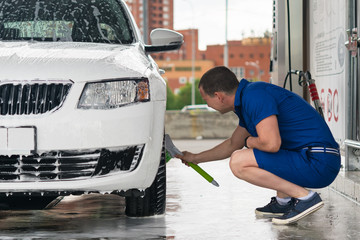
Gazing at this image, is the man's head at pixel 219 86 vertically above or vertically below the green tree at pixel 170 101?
above

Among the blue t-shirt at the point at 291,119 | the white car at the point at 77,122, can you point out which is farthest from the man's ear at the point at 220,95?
the white car at the point at 77,122

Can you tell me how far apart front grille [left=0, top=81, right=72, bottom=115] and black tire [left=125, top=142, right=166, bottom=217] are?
38.4 inches

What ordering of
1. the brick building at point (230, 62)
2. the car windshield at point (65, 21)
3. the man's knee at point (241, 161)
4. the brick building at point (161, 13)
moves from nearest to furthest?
the man's knee at point (241, 161) → the car windshield at point (65, 21) → the brick building at point (230, 62) → the brick building at point (161, 13)

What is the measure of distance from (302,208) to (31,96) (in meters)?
2.00

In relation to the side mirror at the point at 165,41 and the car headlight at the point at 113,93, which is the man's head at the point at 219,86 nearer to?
the car headlight at the point at 113,93

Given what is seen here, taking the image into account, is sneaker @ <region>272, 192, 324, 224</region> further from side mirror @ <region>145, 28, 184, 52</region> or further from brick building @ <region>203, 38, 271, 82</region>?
brick building @ <region>203, 38, 271, 82</region>

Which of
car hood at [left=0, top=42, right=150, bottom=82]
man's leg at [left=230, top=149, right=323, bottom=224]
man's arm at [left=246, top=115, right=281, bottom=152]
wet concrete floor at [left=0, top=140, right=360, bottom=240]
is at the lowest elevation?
wet concrete floor at [left=0, top=140, right=360, bottom=240]

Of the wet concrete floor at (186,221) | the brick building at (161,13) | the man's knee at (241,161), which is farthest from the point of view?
the brick building at (161,13)

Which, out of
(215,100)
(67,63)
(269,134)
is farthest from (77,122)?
(269,134)

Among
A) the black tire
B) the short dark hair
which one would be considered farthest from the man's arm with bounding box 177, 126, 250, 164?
the short dark hair

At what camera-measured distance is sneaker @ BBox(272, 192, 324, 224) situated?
5795mm

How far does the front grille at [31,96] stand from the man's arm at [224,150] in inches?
53.2

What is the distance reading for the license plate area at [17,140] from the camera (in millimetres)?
5109

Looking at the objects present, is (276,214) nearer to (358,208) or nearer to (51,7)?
(358,208)
